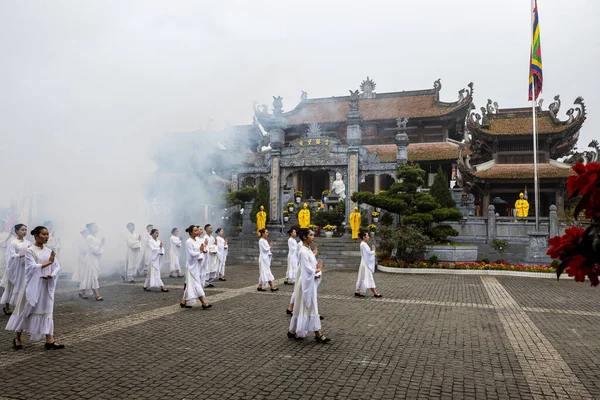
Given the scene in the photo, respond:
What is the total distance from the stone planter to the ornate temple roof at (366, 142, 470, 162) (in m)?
11.3

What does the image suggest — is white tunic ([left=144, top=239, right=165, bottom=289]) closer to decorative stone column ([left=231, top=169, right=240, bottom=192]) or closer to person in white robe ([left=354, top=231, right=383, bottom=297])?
person in white robe ([left=354, top=231, right=383, bottom=297])

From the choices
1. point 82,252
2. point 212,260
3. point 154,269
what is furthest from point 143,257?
point 82,252

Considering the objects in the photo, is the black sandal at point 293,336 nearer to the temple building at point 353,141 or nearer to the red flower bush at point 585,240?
the red flower bush at point 585,240

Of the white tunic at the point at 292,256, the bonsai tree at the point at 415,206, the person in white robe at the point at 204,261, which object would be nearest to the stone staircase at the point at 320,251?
the bonsai tree at the point at 415,206

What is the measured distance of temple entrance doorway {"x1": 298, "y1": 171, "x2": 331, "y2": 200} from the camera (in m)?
34.0

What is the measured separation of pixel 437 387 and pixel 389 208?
14.8 meters

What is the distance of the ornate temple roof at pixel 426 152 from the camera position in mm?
29219

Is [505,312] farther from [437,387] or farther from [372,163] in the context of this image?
[372,163]

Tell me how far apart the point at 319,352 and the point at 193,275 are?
13.8ft

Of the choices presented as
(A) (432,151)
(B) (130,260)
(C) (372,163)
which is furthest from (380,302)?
(A) (432,151)

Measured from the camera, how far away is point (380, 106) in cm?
3544

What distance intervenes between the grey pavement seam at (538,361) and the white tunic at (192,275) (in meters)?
6.01

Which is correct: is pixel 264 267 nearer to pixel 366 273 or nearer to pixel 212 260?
pixel 212 260

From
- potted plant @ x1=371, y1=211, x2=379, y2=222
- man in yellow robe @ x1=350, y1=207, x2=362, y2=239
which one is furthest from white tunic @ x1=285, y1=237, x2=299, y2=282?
potted plant @ x1=371, y1=211, x2=379, y2=222
